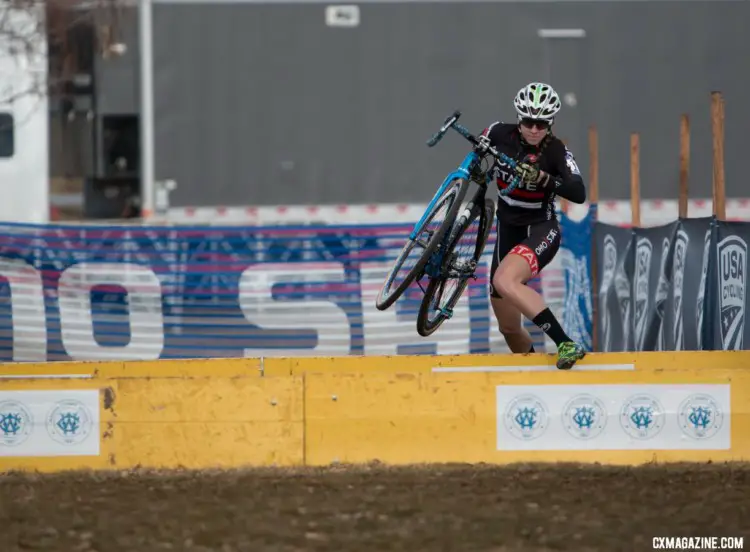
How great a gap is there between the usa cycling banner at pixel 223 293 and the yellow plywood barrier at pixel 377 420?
241 inches

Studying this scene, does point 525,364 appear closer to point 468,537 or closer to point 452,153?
point 468,537

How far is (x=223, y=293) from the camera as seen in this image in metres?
15.1

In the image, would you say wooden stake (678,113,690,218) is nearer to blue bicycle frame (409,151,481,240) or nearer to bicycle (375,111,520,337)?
bicycle (375,111,520,337)

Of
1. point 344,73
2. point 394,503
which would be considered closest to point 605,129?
point 344,73

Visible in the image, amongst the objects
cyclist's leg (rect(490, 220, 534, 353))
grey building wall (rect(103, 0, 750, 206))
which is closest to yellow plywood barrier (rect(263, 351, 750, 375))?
cyclist's leg (rect(490, 220, 534, 353))

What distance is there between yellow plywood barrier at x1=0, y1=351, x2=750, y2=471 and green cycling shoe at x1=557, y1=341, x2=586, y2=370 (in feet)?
0.58

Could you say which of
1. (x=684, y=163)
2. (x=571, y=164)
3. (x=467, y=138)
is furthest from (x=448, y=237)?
(x=684, y=163)

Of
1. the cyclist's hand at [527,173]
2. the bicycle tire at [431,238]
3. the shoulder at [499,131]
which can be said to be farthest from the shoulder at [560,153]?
the bicycle tire at [431,238]

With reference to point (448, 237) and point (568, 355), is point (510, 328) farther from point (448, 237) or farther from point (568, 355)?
point (568, 355)

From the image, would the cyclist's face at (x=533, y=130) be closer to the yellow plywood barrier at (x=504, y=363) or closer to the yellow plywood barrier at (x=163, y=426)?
the yellow plywood barrier at (x=504, y=363)

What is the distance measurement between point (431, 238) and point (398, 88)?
29.0 ft

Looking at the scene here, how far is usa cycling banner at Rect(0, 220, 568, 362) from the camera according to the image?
14.7 meters

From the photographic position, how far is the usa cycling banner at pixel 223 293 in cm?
1470

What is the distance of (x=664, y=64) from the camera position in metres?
18.3
